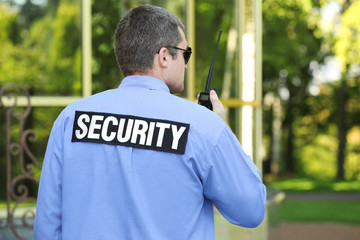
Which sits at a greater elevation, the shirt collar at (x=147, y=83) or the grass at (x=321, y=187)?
the shirt collar at (x=147, y=83)

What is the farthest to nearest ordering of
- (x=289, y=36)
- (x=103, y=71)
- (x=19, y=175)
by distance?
(x=289, y=36) → (x=103, y=71) → (x=19, y=175)

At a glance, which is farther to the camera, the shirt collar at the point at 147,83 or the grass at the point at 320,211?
the grass at the point at 320,211

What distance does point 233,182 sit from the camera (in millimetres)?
1557

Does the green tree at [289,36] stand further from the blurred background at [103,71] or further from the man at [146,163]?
the man at [146,163]

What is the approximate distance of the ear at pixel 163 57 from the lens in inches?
65.4

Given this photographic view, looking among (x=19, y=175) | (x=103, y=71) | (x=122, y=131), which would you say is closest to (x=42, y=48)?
(x=103, y=71)

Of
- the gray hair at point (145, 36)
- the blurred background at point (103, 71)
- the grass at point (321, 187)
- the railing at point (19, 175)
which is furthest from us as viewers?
the grass at point (321, 187)

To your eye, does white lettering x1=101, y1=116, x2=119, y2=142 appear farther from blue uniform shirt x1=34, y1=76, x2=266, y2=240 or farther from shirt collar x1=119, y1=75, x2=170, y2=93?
shirt collar x1=119, y1=75, x2=170, y2=93

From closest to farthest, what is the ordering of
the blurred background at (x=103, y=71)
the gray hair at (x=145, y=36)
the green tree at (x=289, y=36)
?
the gray hair at (x=145, y=36), the blurred background at (x=103, y=71), the green tree at (x=289, y=36)

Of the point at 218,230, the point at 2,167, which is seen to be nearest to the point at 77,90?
the point at 2,167

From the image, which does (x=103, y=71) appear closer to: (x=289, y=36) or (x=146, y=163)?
(x=146, y=163)

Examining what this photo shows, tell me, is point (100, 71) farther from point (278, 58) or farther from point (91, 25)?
point (278, 58)

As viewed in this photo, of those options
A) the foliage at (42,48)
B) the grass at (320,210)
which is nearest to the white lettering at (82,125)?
the foliage at (42,48)

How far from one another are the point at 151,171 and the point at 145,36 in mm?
401
